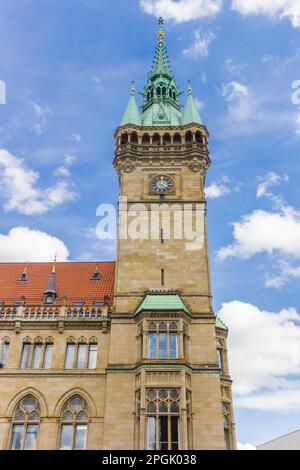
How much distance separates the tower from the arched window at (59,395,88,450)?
2.19 metres

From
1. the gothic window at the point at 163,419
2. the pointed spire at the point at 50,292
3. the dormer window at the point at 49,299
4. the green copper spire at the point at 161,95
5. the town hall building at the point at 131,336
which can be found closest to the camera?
the gothic window at the point at 163,419

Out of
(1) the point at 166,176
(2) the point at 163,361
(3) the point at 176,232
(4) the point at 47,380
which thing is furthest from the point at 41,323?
(1) the point at 166,176

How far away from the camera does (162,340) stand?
32.4 m

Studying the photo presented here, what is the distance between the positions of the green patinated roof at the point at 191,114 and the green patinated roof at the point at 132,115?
14.0 ft

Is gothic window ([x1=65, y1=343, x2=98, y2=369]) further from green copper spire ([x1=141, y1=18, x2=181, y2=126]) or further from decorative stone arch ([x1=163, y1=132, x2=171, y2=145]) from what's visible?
green copper spire ([x1=141, y1=18, x2=181, y2=126])

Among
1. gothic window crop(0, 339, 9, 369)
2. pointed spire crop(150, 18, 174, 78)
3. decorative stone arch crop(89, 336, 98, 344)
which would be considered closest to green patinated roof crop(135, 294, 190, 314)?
decorative stone arch crop(89, 336, 98, 344)

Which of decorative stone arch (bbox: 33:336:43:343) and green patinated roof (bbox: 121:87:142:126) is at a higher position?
green patinated roof (bbox: 121:87:142:126)

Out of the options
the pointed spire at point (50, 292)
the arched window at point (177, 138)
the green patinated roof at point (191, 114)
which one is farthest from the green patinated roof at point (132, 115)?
the pointed spire at point (50, 292)

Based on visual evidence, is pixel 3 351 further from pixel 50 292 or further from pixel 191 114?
pixel 191 114

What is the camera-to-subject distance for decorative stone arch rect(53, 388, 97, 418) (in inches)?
1253

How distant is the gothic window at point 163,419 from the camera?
2878 centimetres

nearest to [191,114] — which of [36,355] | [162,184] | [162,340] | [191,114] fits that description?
[191,114]

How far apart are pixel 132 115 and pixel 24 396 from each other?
2602cm

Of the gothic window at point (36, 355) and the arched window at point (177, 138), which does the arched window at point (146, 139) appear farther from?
the gothic window at point (36, 355)
